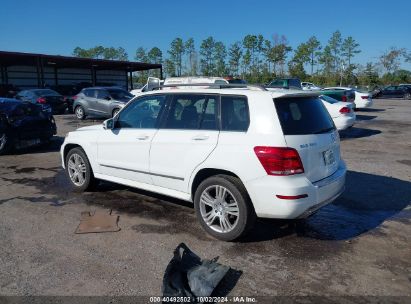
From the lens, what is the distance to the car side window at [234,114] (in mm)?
4457

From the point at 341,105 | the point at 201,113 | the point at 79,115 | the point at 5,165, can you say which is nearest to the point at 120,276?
the point at 201,113

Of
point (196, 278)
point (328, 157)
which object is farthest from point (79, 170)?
point (328, 157)

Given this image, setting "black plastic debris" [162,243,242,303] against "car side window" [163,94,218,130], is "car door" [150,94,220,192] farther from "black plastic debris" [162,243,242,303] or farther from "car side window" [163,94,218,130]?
"black plastic debris" [162,243,242,303]

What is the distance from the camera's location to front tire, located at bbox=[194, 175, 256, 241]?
4363mm

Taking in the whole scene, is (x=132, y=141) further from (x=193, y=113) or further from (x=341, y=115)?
(x=341, y=115)

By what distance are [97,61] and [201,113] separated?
36.0m

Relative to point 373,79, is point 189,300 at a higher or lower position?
lower

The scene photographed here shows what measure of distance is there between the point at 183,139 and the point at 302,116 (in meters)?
1.46

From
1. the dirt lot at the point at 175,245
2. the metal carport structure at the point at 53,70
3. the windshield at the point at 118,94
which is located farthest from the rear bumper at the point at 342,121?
the metal carport structure at the point at 53,70

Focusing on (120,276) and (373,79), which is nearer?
(120,276)

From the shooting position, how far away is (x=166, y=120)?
206 inches

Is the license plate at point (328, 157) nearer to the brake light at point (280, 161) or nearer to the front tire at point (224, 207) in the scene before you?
the brake light at point (280, 161)

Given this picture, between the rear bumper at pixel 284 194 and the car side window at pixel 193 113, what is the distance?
0.94 meters

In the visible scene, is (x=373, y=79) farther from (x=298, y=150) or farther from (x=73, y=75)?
(x=298, y=150)
